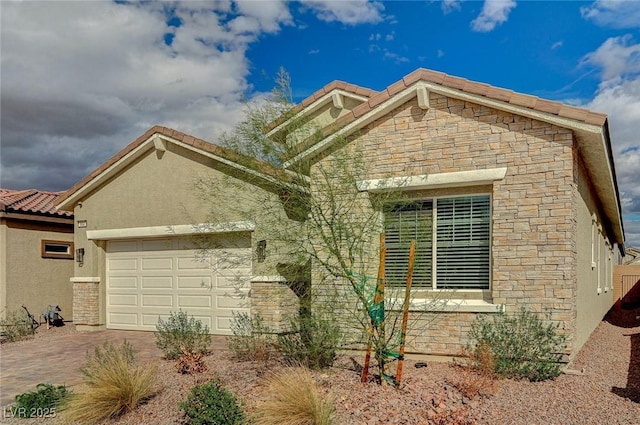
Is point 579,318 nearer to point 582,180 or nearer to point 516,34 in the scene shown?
point 582,180

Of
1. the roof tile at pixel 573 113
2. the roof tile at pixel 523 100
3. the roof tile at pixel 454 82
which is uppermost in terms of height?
the roof tile at pixel 454 82

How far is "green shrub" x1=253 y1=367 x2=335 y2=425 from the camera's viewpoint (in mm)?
6113

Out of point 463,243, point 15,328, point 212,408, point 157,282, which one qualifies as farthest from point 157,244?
point 212,408

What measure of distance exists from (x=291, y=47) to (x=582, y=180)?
7.16 metres

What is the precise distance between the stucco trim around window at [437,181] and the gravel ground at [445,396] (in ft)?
10.6

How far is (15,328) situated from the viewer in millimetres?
14406

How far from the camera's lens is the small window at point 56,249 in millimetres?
17031

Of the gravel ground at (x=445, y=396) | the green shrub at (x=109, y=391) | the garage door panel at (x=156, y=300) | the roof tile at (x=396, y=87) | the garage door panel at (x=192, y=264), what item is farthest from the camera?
the garage door panel at (x=156, y=300)

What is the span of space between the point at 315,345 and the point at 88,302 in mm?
9304

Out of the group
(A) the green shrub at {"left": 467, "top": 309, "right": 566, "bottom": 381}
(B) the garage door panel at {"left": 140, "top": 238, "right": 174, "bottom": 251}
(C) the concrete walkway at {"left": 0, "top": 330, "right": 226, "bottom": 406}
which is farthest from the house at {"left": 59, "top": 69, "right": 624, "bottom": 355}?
(C) the concrete walkway at {"left": 0, "top": 330, "right": 226, "bottom": 406}

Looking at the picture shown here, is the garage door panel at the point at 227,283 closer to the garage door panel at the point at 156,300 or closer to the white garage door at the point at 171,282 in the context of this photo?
the white garage door at the point at 171,282

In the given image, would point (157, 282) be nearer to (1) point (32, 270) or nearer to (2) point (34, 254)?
(1) point (32, 270)

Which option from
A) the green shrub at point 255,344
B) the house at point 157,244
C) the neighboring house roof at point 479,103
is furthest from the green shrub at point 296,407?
the house at point 157,244

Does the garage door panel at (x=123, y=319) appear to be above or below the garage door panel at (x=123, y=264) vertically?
below
